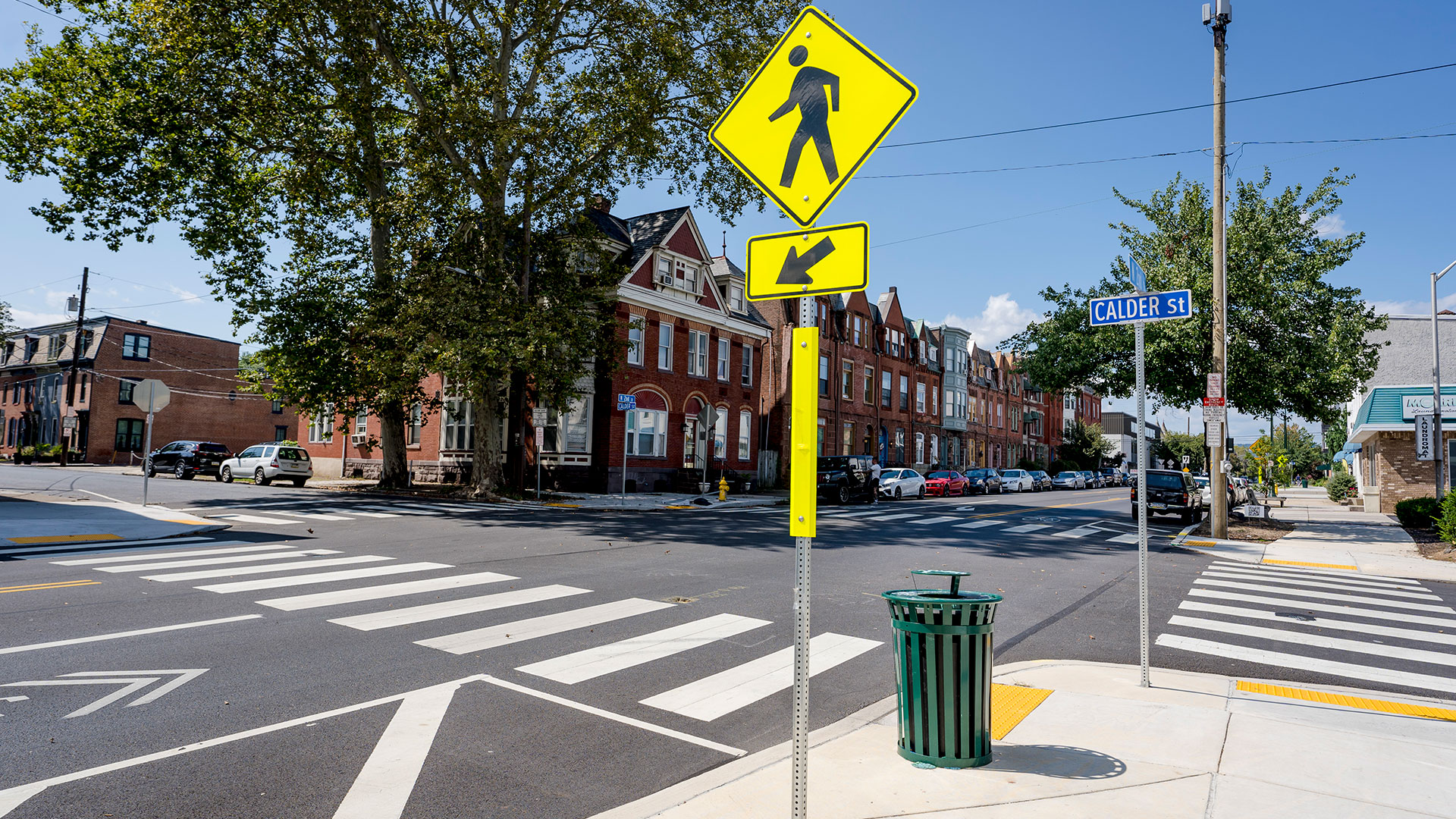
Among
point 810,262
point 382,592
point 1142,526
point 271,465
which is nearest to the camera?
point 810,262

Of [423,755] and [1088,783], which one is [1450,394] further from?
[423,755]

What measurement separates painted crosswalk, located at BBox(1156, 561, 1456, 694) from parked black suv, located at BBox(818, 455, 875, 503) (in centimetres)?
1854

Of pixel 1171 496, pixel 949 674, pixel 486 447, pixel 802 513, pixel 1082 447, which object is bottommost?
pixel 949 674

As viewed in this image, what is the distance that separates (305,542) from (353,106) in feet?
49.6

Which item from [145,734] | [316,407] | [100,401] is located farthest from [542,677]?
[100,401]

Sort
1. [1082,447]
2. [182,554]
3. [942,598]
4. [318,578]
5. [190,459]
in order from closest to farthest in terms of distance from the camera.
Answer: [942,598]
[318,578]
[182,554]
[190,459]
[1082,447]

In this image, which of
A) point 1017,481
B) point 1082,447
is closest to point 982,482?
point 1017,481

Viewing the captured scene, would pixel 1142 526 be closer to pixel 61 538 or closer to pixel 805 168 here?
pixel 805 168

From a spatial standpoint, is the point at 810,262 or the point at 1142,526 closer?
the point at 810,262

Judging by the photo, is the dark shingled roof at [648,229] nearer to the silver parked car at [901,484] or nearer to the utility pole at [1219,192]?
the silver parked car at [901,484]

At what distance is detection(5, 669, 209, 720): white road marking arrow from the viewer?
205 inches

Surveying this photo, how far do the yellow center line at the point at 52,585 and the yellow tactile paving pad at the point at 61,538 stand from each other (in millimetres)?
4796

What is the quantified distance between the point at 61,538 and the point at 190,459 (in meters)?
27.4

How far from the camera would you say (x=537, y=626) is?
302 inches
